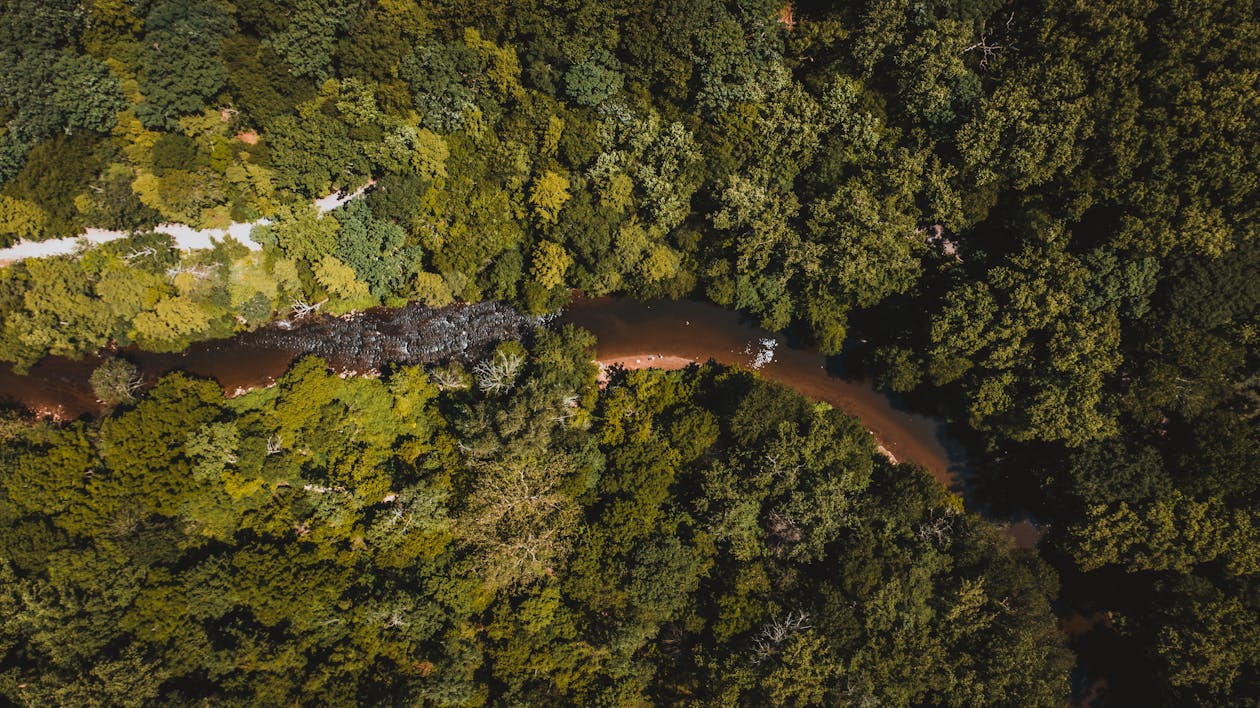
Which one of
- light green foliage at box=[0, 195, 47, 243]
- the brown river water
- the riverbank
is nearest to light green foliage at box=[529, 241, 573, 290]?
the brown river water

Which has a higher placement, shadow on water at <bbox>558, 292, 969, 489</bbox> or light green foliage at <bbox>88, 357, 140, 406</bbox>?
shadow on water at <bbox>558, 292, 969, 489</bbox>

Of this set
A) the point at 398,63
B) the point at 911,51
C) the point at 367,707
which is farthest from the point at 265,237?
the point at 911,51

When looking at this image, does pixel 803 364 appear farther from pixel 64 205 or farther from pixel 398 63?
pixel 64 205

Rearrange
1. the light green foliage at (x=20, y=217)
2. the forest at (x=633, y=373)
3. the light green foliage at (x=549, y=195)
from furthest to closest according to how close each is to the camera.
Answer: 1. the light green foliage at (x=549, y=195)
2. the light green foliage at (x=20, y=217)
3. the forest at (x=633, y=373)

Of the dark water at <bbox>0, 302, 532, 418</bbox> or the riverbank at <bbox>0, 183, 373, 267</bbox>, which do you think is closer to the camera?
the riverbank at <bbox>0, 183, 373, 267</bbox>

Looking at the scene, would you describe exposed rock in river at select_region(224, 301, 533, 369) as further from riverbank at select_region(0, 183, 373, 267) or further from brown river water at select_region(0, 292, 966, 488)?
riverbank at select_region(0, 183, 373, 267)

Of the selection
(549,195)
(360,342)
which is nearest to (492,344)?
(360,342)

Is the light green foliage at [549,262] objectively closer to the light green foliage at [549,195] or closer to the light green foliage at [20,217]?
the light green foliage at [549,195]

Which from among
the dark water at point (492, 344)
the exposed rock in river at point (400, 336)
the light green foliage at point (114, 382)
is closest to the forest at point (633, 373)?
the light green foliage at point (114, 382)
